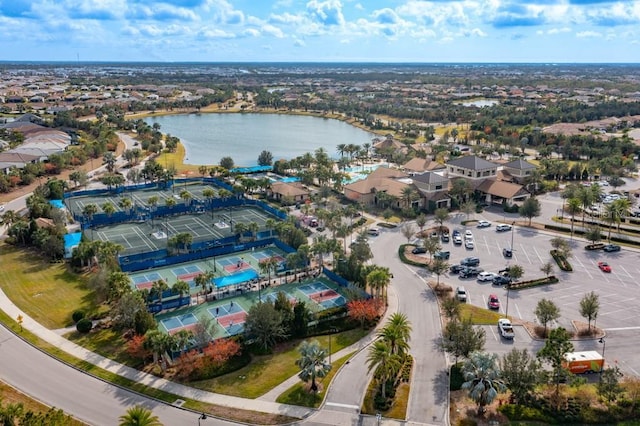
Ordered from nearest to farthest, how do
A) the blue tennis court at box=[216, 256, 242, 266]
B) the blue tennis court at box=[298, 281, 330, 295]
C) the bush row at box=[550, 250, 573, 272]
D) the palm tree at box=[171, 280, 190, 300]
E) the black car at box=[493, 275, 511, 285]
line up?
the palm tree at box=[171, 280, 190, 300] → the blue tennis court at box=[298, 281, 330, 295] → the black car at box=[493, 275, 511, 285] → the bush row at box=[550, 250, 573, 272] → the blue tennis court at box=[216, 256, 242, 266]

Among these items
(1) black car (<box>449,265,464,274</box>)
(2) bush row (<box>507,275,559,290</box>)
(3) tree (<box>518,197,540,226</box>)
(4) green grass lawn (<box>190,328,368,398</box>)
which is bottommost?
(4) green grass lawn (<box>190,328,368,398</box>)

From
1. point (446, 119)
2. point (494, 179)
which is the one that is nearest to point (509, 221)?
point (494, 179)

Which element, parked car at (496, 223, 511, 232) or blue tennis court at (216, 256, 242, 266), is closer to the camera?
blue tennis court at (216, 256, 242, 266)

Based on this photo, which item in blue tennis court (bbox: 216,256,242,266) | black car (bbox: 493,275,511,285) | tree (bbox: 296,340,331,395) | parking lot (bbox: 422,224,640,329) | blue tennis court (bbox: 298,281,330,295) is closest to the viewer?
tree (bbox: 296,340,331,395)

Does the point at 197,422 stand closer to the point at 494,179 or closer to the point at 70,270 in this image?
the point at 70,270

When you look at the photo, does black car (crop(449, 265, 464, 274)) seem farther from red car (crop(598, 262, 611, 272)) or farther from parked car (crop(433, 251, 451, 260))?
red car (crop(598, 262, 611, 272))

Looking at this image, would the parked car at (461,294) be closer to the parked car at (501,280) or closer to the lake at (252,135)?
the parked car at (501,280)

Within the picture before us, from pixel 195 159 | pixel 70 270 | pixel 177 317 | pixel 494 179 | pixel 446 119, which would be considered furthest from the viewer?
pixel 446 119

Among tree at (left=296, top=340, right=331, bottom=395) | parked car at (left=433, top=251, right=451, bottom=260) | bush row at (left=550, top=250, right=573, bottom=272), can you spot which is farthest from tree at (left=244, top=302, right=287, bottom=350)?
bush row at (left=550, top=250, right=573, bottom=272)
